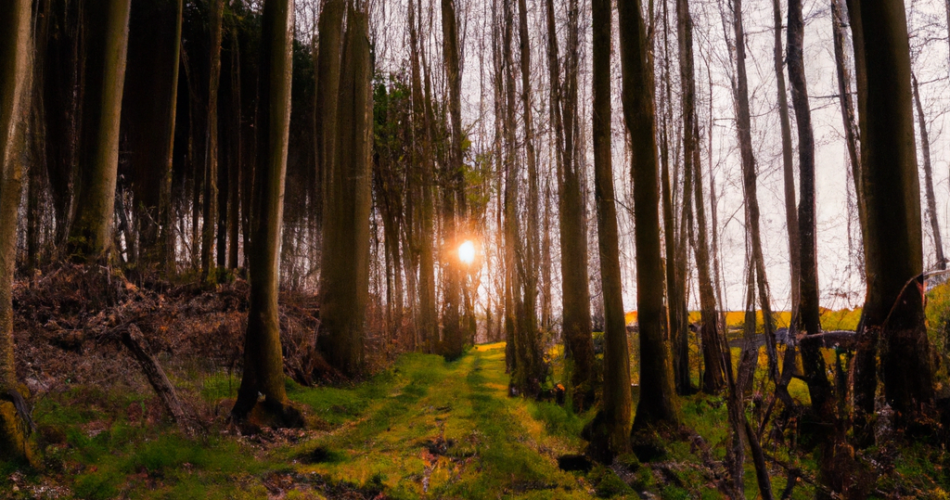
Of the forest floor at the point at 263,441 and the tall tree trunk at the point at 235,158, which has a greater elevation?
the tall tree trunk at the point at 235,158

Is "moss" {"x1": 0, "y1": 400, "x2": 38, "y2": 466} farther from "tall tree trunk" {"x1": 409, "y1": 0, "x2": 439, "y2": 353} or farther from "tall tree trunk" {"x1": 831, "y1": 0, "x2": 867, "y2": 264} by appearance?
"tall tree trunk" {"x1": 409, "y1": 0, "x2": 439, "y2": 353}

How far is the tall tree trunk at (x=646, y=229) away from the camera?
6.86m

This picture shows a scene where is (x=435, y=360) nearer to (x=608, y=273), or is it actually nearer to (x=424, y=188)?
(x=424, y=188)

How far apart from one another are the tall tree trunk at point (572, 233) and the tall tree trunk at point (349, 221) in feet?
13.2

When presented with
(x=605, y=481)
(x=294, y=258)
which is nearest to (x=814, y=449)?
(x=605, y=481)

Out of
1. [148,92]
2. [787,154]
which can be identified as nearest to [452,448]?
[787,154]

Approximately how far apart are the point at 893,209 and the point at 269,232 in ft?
24.0

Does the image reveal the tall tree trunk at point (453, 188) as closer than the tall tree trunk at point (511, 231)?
No

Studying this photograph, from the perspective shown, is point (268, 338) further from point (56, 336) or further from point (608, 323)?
point (608, 323)

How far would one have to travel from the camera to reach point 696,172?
1009 centimetres

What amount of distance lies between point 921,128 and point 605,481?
18853mm

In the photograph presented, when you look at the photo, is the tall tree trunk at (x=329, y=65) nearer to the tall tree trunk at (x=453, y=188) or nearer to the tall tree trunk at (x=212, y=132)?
the tall tree trunk at (x=212, y=132)

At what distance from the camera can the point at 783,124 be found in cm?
1171

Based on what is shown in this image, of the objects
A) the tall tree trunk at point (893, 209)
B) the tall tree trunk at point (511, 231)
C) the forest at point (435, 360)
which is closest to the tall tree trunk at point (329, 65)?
the forest at point (435, 360)
